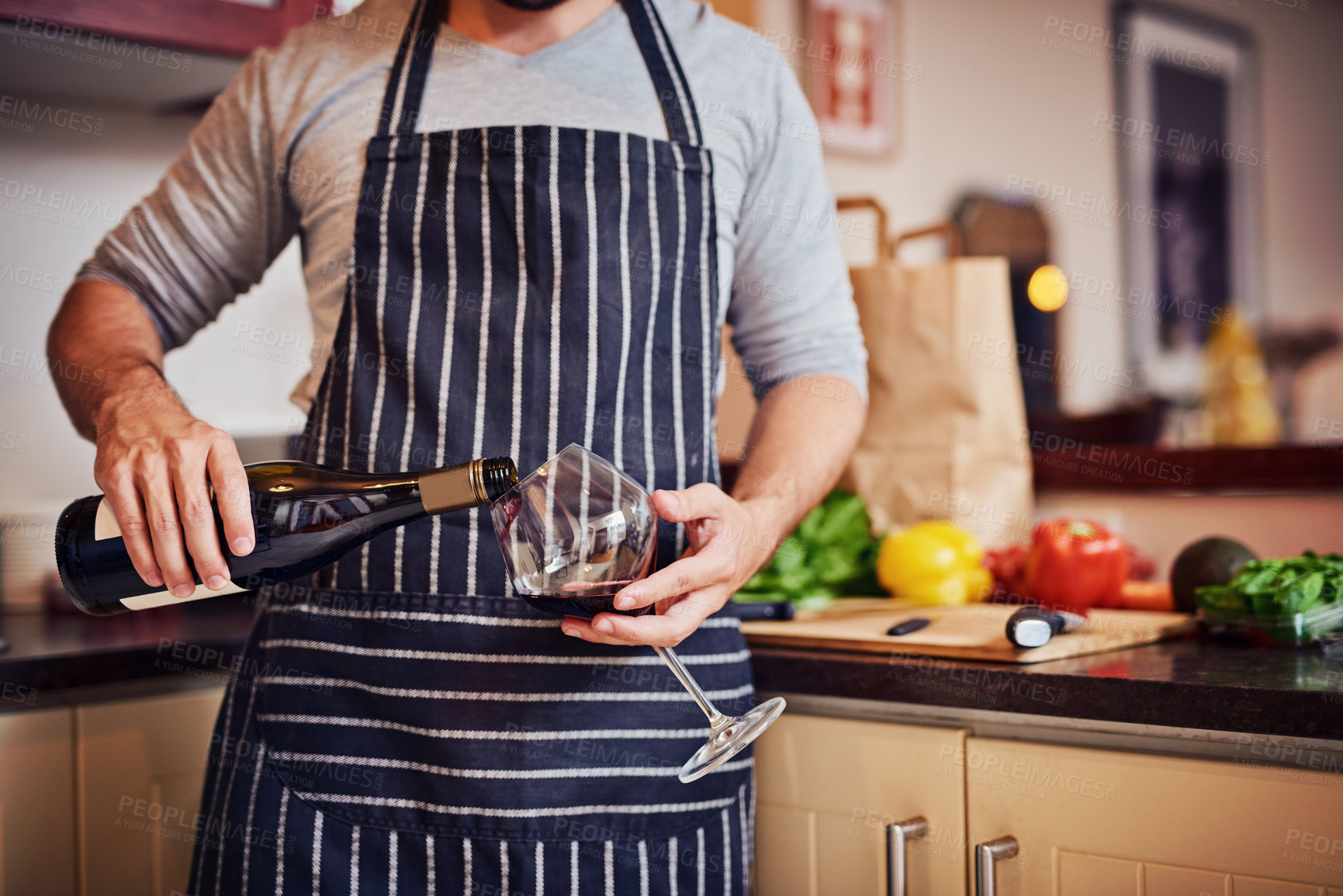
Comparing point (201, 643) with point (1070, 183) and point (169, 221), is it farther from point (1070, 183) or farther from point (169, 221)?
point (1070, 183)

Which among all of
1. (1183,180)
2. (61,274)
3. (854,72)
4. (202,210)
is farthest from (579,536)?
(1183,180)

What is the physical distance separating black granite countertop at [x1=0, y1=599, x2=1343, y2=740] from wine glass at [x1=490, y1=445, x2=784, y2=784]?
0.25 metres

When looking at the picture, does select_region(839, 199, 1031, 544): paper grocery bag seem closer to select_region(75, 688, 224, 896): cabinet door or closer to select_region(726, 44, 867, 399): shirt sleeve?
select_region(726, 44, 867, 399): shirt sleeve

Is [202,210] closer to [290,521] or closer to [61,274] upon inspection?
[290,521]

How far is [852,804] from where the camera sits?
958mm

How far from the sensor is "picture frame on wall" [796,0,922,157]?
2.12 metres

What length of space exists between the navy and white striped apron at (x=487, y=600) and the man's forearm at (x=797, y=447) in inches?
2.2

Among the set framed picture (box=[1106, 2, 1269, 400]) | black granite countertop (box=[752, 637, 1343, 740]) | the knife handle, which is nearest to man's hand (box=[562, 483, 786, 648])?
black granite countertop (box=[752, 637, 1343, 740])

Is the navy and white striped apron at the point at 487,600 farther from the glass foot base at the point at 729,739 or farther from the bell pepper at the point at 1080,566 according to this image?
the bell pepper at the point at 1080,566

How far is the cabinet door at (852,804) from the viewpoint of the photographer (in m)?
0.90

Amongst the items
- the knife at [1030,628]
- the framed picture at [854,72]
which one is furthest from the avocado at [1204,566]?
the framed picture at [854,72]

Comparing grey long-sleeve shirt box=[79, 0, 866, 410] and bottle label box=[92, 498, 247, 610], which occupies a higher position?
grey long-sleeve shirt box=[79, 0, 866, 410]

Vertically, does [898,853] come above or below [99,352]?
below

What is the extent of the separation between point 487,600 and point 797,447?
296 mm
